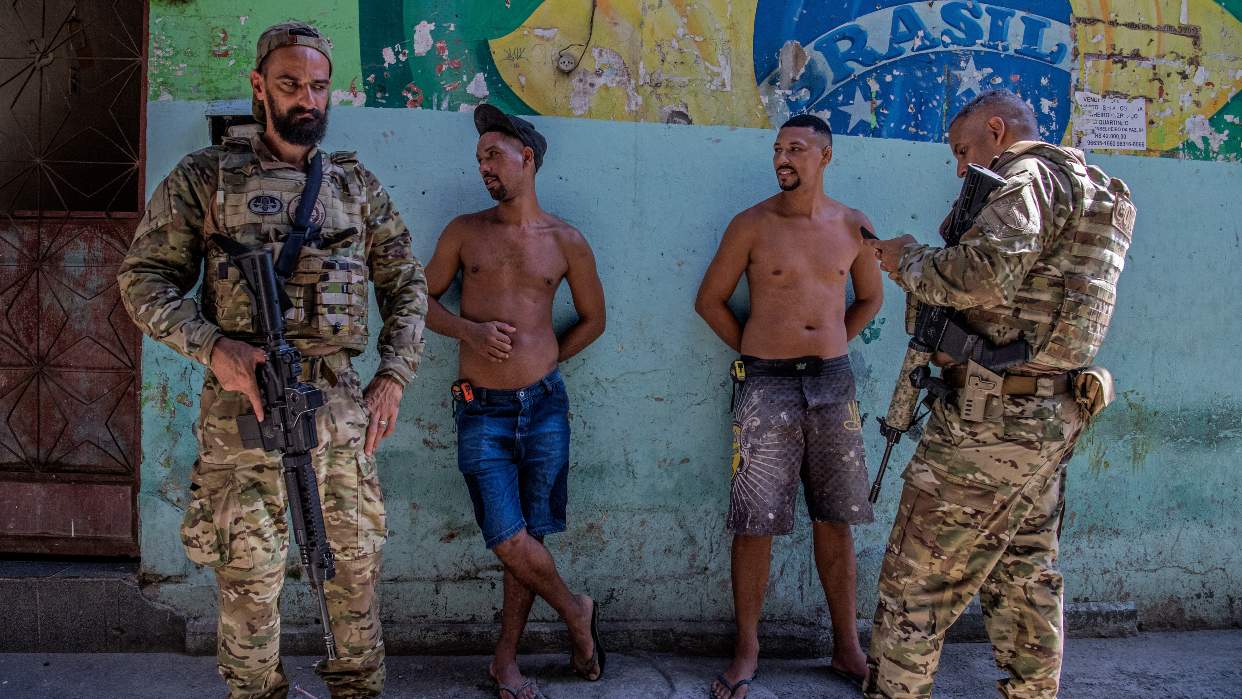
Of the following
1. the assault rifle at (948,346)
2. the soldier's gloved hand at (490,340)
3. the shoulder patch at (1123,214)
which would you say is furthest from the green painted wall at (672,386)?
the shoulder patch at (1123,214)

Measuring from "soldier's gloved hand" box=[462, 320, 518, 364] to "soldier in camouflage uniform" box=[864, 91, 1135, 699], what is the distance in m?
A: 1.42

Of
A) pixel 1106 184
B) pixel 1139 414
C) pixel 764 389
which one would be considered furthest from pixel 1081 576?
pixel 1106 184

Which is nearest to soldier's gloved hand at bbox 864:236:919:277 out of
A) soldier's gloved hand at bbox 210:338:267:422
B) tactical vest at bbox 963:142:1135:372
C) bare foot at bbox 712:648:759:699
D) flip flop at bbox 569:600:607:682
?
tactical vest at bbox 963:142:1135:372

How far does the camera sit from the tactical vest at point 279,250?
272 centimetres

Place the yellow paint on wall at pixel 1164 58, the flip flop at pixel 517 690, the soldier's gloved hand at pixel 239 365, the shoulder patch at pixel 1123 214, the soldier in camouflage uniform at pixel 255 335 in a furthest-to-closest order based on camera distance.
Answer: the yellow paint on wall at pixel 1164 58 < the flip flop at pixel 517 690 < the shoulder patch at pixel 1123 214 < the soldier in camouflage uniform at pixel 255 335 < the soldier's gloved hand at pixel 239 365

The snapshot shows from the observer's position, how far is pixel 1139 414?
4.33 metres

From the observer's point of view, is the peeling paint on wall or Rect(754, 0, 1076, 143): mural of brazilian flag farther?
Rect(754, 0, 1076, 143): mural of brazilian flag

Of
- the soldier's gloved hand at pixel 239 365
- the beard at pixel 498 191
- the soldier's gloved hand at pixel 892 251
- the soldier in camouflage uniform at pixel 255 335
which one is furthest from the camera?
the beard at pixel 498 191

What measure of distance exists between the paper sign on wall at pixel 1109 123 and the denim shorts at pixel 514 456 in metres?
2.68

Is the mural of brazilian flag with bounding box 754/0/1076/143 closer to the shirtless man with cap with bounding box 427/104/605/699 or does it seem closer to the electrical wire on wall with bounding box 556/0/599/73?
the electrical wire on wall with bounding box 556/0/599/73

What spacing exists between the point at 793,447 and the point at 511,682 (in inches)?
56.2

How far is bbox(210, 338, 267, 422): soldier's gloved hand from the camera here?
258cm

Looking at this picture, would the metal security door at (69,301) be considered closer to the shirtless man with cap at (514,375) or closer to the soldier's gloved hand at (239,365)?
the shirtless man with cap at (514,375)

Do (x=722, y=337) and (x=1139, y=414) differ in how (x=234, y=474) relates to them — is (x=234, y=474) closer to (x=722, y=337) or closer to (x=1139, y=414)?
(x=722, y=337)
